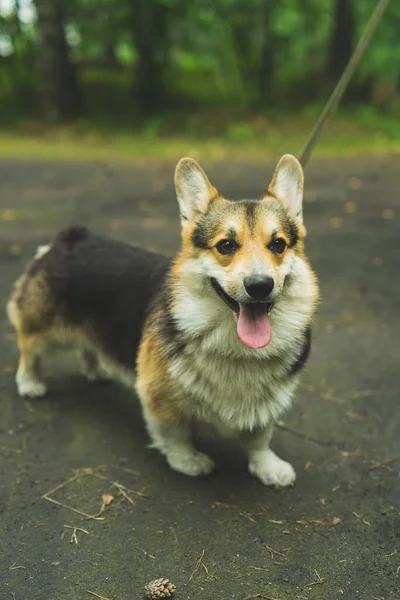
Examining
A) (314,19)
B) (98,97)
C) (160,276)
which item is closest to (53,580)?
(160,276)

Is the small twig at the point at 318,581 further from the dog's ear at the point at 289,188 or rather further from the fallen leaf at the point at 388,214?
the fallen leaf at the point at 388,214

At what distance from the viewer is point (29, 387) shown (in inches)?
175

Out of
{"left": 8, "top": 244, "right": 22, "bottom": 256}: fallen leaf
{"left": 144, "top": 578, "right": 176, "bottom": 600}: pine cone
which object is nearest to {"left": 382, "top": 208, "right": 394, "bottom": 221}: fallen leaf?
{"left": 8, "top": 244, "right": 22, "bottom": 256}: fallen leaf

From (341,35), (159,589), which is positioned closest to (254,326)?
(159,589)

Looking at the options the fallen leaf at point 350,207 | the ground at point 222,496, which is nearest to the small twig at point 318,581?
the ground at point 222,496

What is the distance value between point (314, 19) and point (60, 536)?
73.4 feet

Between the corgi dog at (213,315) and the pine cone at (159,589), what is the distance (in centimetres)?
90

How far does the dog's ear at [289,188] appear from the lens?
11.5ft

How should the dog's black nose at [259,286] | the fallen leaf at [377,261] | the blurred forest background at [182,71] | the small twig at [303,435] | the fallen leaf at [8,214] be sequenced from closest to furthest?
the dog's black nose at [259,286], the small twig at [303,435], the fallen leaf at [377,261], the fallen leaf at [8,214], the blurred forest background at [182,71]

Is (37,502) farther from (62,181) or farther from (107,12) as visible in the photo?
(107,12)

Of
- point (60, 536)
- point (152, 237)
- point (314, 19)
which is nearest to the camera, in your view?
point (60, 536)

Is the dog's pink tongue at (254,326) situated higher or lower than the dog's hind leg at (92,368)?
higher

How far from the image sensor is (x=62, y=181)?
1120cm

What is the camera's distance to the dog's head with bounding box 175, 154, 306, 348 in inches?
117
